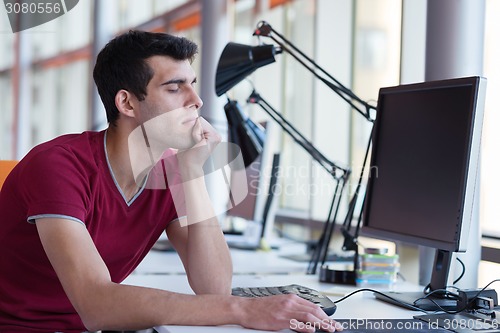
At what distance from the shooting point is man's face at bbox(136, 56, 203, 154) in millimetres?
1651

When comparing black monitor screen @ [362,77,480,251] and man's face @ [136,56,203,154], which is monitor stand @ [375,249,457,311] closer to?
black monitor screen @ [362,77,480,251]

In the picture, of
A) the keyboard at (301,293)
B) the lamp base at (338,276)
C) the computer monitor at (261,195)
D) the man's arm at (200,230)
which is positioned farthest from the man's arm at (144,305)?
the computer monitor at (261,195)

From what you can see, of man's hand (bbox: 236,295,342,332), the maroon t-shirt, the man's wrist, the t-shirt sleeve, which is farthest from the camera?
the man's wrist

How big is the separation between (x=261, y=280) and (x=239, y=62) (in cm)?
76

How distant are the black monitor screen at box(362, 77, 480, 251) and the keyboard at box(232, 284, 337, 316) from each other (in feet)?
0.91

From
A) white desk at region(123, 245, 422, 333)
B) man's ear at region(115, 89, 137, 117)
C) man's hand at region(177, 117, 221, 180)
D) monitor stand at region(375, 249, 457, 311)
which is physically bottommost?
white desk at region(123, 245, 422, 333)

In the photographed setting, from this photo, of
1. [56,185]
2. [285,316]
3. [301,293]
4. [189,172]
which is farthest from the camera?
[189,172]

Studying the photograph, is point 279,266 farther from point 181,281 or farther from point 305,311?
point 305,311

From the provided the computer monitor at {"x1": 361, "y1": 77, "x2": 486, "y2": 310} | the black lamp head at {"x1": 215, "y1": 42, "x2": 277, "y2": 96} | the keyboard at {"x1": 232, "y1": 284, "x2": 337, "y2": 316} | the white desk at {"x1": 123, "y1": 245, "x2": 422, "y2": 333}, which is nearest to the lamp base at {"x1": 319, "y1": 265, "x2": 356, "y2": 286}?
the white desk at {"x1": 123, "y1": 245, "x2": 422, "y2": 333}

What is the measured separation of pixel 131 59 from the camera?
5.51 ft

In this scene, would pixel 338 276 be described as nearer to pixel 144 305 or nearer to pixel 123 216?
pixel 123 216

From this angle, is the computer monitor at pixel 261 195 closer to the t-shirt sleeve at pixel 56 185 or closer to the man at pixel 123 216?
the man at pixel 123 216

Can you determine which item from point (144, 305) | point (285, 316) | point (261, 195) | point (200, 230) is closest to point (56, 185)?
point (144, 305)

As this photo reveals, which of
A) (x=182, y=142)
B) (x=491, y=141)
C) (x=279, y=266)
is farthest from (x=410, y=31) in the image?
(x=182, y=142)
